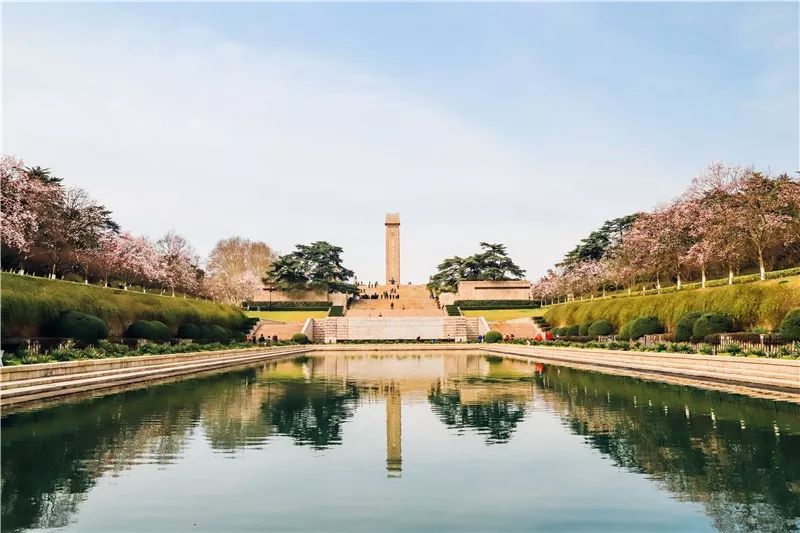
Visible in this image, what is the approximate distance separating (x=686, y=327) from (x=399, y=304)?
51320 millimetres

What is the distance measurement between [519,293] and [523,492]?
78.6m

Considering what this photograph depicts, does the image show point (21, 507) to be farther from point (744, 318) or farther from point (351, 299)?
point (351, 299)

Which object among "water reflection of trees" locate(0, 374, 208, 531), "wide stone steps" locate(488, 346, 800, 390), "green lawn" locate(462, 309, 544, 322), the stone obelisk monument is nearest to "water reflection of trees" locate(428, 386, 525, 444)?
"water reflection of trees" locate(0, 374, 208, 531)

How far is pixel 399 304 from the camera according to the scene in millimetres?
79562

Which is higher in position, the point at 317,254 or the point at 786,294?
the point at 317,254

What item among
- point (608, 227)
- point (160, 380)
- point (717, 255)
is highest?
point (608, 227)

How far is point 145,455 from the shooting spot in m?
9.77

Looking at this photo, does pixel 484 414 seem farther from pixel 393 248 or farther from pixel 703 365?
pixel 393 248

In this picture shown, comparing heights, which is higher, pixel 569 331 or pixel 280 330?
pixel 280 330

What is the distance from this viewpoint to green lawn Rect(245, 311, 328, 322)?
228 ft

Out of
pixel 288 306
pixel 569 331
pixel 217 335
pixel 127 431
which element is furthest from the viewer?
pixel 288 306

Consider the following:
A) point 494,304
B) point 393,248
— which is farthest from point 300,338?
point 393,248

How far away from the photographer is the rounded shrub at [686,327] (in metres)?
30.0

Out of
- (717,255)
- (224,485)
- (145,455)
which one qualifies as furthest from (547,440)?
(717,255)
